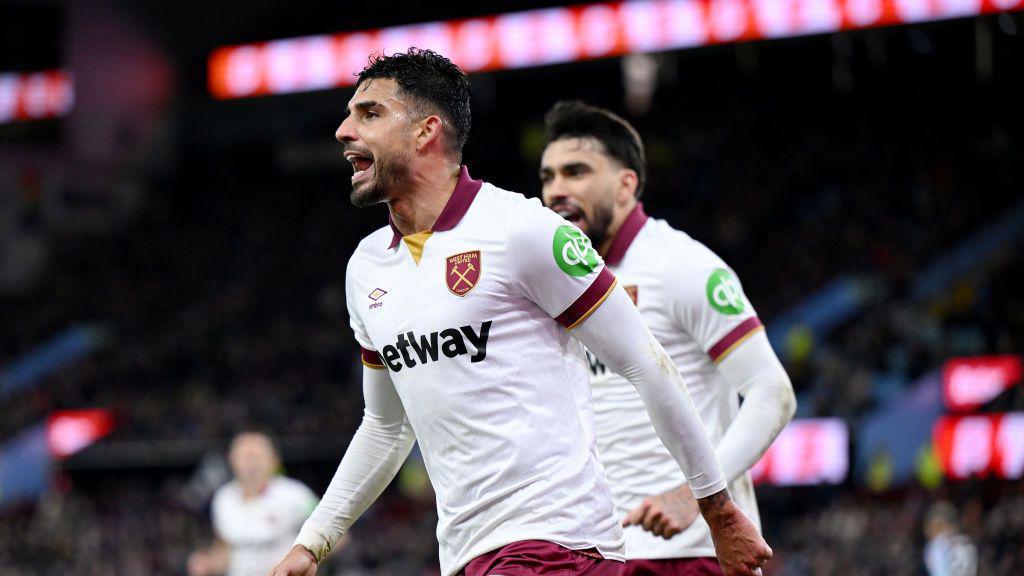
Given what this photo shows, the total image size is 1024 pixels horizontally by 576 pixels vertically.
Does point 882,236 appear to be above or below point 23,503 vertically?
above

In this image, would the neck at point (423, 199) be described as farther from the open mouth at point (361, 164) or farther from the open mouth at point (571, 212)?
the open mouth at point (571, 212)

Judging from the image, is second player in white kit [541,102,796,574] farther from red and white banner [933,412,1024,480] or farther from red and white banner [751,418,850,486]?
red and white banner [751,418,850,486]

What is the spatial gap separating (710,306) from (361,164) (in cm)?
155

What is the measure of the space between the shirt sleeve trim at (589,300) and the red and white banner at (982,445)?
50.0 feet

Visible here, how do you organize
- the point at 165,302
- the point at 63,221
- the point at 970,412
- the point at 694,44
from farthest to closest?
the point at 63,221
the point at 165,302
the point at 694,44
the point at 970,412

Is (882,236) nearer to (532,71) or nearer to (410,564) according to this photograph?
(532,71)

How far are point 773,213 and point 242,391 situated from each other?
37.3ft

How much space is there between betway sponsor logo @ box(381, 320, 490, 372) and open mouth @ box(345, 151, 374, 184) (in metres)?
0.49

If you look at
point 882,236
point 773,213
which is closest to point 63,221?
point 773,213

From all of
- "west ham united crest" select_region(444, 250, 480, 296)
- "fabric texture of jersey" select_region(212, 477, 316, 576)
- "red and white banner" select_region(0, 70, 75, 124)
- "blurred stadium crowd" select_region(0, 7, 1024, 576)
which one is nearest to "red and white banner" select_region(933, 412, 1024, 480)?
"blurred stadium crowd" select_region(0, 7, 1024, 576)

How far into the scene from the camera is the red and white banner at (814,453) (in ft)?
61.8

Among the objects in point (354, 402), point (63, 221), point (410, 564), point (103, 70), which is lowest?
point (410, 564)

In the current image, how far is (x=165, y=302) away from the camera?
31031 millimetres

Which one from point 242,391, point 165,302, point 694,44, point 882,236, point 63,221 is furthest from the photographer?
point 63,221
